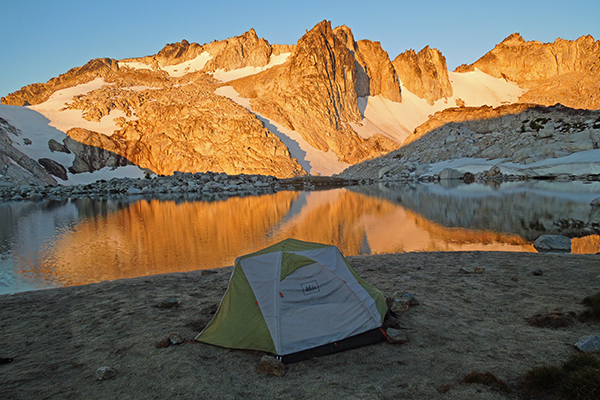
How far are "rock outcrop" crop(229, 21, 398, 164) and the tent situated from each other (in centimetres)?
7224

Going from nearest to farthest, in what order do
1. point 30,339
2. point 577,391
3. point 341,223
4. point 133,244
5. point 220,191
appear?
point 577,391
point 30,339
point 133,244
point 341,223
point 220,191

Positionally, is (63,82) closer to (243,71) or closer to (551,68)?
(243,71)

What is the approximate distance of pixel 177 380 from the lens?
480 cm

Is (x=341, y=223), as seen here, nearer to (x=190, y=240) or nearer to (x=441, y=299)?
(x=190, y=240)

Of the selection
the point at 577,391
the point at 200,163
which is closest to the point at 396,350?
the point at 577,391

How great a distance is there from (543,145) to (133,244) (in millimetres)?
52616

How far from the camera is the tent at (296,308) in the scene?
18.4 ft

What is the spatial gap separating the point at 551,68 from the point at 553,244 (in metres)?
136

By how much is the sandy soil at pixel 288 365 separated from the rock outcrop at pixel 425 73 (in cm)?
11323

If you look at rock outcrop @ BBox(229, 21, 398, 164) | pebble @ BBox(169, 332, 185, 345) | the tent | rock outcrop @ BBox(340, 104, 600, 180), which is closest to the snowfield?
rock outcrop @ BBox(340, 104, 600, 180)

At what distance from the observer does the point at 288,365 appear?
5215 mm

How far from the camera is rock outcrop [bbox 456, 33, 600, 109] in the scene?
105 m

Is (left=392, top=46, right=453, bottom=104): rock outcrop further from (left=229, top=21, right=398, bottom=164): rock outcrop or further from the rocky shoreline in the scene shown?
the rocky shoreline

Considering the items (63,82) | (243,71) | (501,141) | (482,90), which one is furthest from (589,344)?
(63,82)
